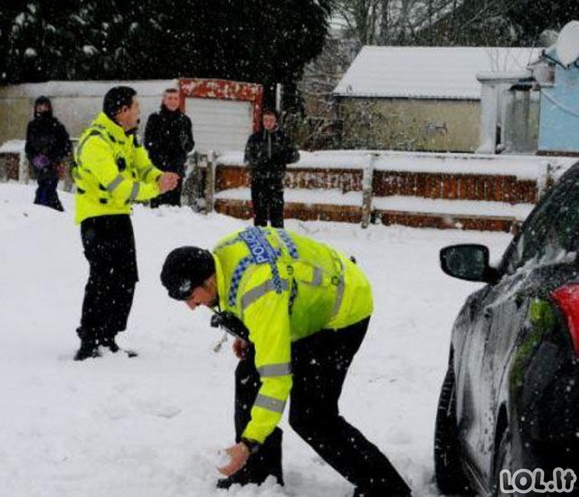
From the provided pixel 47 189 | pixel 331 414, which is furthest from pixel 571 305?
pixel 47 189

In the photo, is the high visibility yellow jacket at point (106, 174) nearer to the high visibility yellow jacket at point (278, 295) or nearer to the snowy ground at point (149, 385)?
the snowy ground at point (149, 385)

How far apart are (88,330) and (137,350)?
1.80ft

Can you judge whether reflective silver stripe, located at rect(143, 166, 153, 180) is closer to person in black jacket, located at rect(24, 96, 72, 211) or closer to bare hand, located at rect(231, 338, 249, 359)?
bare hand, located at rect(231, 338, 249, 359)

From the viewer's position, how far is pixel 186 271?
4.01m

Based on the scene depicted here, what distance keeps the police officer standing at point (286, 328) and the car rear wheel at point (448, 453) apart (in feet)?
1.19

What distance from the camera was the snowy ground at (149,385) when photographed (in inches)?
201

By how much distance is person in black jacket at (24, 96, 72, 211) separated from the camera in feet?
46.4

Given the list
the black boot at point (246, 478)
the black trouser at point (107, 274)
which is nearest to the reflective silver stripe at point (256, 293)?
the black boot at point (246, 478)

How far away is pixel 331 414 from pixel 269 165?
10.1m

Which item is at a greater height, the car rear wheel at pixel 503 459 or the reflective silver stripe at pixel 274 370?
the reflective silver stripe at pixel 274 370

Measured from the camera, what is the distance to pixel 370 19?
53062 mm

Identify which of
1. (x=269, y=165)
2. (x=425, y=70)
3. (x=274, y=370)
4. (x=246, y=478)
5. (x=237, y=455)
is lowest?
(x=246, y=478)

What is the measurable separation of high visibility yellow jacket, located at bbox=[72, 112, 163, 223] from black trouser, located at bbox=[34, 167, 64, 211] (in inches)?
270

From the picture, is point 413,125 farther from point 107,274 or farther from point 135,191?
point 135,191
